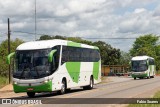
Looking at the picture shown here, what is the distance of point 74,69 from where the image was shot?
2911 cm

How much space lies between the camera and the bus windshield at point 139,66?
6131 centimetres

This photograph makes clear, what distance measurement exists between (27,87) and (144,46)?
4641 inches

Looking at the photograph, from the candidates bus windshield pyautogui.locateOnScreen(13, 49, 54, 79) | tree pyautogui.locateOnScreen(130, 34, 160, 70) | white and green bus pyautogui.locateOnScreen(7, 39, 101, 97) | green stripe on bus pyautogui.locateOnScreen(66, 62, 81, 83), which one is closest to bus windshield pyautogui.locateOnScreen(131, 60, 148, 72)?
green stripe on bus pyautogui.locateOnScreen(66, 62, 81, 83)

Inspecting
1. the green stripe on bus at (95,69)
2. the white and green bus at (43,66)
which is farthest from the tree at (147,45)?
the white and green bus at (43,66)

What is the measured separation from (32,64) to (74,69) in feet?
16.6

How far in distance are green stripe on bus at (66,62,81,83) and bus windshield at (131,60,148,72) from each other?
32.4 metres

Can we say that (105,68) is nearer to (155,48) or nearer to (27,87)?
(155,48)

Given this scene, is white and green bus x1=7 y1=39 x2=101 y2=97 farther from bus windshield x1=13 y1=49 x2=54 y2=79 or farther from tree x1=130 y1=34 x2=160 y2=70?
tree x1=130 y1=34 x2=160 y2=70

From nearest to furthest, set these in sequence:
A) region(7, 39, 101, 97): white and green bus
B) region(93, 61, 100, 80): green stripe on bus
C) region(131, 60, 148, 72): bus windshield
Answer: region(7, 39, 101, 97): white and green bus < region(93, 61, 100, 80): green stripe on bus < region(131, 60, 148, 72): bus windshield

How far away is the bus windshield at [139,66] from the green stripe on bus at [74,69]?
32.4 metres

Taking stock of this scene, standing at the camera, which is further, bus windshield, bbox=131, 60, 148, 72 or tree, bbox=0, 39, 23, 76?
bus windshield, bbox=131, 60, 148, 72

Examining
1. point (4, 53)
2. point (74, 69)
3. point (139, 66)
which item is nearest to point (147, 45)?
point (4, 53)

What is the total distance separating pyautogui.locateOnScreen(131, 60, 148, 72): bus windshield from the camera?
61.3 meters

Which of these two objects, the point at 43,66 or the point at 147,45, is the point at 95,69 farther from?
the point at 147,45
